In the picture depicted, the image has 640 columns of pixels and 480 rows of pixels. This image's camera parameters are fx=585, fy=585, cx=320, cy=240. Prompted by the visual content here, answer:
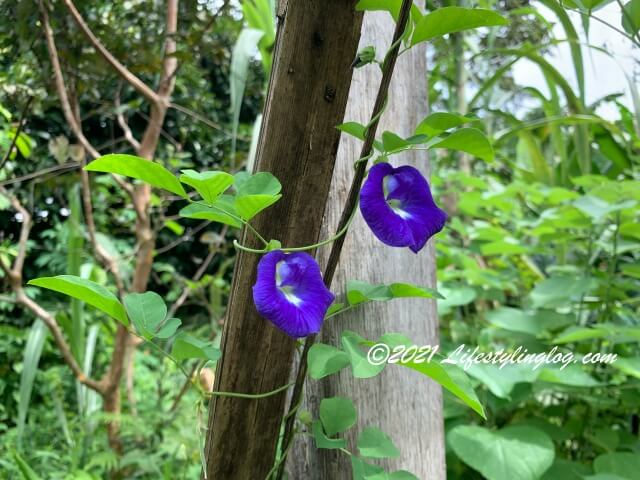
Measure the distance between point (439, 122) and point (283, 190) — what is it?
0.15m

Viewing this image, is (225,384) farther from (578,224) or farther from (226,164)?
(226,164)

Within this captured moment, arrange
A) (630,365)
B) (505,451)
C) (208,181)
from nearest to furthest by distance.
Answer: (208,181)
(505,451)
(630,365)

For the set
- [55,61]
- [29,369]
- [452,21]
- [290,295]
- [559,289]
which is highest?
[55,61]

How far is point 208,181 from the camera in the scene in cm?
42

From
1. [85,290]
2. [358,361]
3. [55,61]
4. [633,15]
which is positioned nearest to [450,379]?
[358,361]

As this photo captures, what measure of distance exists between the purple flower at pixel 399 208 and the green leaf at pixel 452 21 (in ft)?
0.37

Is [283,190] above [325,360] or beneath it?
above

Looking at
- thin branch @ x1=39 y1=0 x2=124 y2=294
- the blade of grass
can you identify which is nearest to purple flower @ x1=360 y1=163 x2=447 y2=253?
thin branch @ x1=39 y1=0 x2=124 y2=294

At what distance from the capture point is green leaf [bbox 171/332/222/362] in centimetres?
47

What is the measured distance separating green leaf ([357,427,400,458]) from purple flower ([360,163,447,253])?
20 centimetres

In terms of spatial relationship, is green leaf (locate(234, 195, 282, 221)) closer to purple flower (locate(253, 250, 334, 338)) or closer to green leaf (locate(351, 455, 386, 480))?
purple flower (locate(253, 250, 334, 338))

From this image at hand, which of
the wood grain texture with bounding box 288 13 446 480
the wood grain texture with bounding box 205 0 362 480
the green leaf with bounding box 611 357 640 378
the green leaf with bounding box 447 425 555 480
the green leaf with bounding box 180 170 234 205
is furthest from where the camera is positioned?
the green leaf with bounding box 611 357 640 378

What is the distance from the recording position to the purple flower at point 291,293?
44 centimetres

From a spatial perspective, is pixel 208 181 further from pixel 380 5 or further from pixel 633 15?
pixel 633 15
